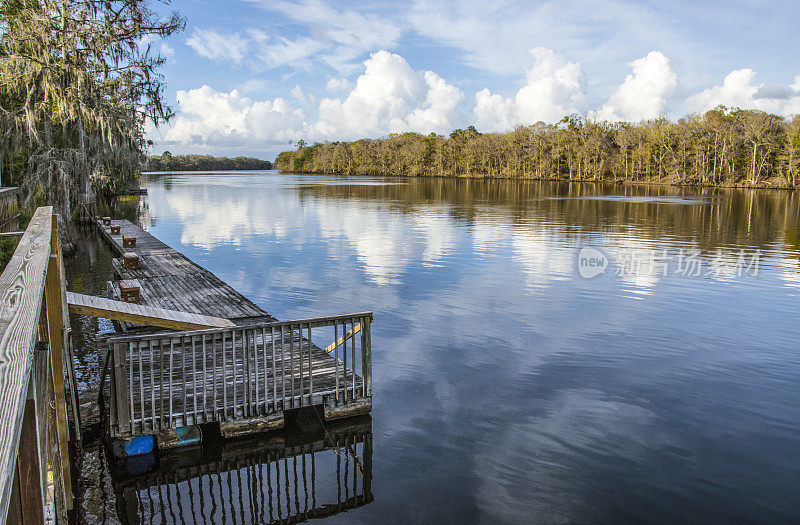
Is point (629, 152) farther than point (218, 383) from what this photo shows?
Yes

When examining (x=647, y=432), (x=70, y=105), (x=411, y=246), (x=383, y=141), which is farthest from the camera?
(x=383, y=141)

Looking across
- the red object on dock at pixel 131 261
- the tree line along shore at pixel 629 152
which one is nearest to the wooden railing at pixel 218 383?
the red object on dock at pixel 131 261

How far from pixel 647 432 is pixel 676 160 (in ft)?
298

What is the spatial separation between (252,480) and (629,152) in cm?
10155

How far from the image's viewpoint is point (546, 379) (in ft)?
33.5

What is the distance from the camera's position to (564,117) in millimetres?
111375

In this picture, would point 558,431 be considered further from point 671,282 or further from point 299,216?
point 299,216

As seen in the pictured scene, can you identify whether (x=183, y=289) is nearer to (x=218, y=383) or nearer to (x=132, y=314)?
(x=218, y=383)

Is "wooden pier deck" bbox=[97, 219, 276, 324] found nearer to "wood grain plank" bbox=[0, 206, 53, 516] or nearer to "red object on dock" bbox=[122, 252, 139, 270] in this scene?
"red object on dock" bbox=[122, 252, 139, 270]

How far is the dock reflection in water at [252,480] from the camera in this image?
640 cm

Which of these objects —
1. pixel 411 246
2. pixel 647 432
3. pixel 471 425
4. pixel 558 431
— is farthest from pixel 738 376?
pixel 411 246

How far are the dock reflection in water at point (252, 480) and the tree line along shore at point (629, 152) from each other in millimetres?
81393

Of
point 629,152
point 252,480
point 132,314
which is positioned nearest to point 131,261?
point 132,314

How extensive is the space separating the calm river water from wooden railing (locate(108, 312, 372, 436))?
0.73 meters
